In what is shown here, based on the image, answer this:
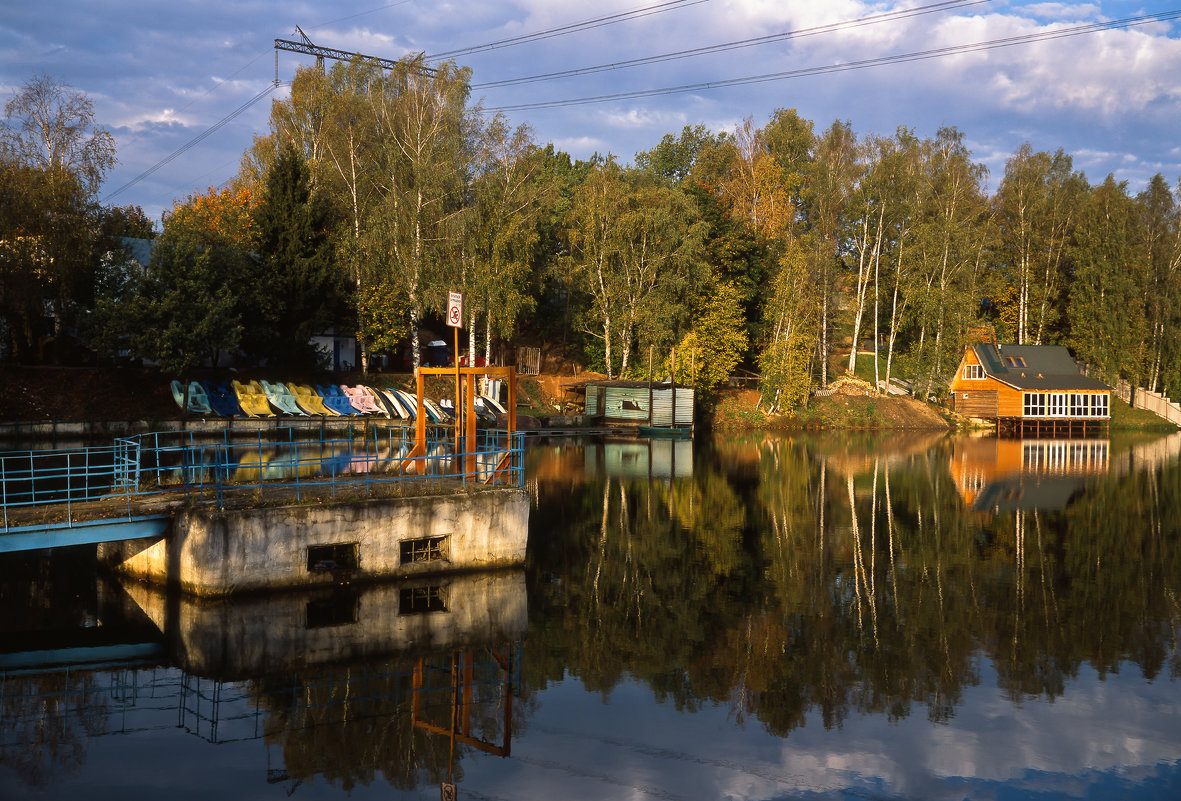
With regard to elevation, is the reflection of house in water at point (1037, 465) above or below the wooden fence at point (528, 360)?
below

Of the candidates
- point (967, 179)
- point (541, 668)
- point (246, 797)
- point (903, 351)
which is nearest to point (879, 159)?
point (967, 179)

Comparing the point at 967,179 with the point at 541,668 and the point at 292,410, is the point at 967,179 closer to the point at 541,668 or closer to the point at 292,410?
the point at 292,410

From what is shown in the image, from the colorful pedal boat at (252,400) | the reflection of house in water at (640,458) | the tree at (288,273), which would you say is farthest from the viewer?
the tree at (288,273)

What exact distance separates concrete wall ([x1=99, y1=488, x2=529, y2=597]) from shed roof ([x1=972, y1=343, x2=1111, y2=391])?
52164mm

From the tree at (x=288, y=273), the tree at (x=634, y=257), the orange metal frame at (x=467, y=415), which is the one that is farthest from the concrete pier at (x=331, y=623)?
the tree at (x=634, y=257)

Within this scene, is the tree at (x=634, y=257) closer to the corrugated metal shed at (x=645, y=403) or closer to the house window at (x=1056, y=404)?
the corrugated metal shed at (x=645, y=403)

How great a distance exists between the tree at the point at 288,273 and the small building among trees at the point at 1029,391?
43091mm

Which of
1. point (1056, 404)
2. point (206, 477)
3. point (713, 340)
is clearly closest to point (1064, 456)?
point (1056, 404)

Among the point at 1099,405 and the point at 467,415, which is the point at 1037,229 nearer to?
the point at 1099,405

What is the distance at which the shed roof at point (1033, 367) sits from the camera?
198 ft

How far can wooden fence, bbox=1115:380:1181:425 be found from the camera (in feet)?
217

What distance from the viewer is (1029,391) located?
196ft

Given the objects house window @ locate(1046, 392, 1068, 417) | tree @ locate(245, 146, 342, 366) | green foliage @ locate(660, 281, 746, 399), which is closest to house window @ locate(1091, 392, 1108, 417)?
house window @ locate(1046, 392, 1068, 417)

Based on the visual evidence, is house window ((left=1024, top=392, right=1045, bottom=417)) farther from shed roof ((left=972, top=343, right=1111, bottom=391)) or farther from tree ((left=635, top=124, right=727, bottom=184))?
tree ((left=635, top=124, right=727, bottom=184))
